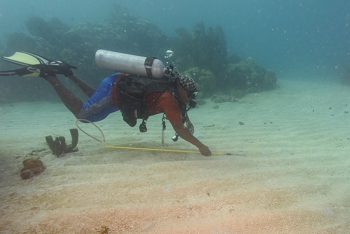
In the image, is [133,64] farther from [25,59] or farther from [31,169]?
[25,59]

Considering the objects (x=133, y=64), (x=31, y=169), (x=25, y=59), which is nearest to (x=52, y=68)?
(x=25, y=59)

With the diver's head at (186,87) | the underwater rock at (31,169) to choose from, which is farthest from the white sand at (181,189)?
the diver's head at (186,87)

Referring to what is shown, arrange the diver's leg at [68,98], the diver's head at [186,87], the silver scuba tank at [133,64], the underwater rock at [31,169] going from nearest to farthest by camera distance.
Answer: the underwater rock at [31,169] < the silver scuba tank at [133,64] < the diver's head at [186,87] < the diver's leg at [68,98]

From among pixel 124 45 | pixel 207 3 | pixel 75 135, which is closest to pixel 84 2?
pixel 207 3

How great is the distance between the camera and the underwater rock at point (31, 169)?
9.11 ft

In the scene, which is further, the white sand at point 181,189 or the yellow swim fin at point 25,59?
the yellow swim fin at point 25,59

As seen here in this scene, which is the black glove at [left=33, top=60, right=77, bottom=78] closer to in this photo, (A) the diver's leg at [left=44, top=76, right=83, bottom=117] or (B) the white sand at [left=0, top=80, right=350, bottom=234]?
(A) the diver's leg at [left=44, top=76, right=83, bottom=117]

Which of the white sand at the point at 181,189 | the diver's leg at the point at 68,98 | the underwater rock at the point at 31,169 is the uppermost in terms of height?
the diver's leg at the point at 68,98

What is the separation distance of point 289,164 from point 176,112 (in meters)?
2.25

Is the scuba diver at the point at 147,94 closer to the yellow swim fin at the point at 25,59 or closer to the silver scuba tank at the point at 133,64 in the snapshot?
the silver scuba tank at the point at 133,64

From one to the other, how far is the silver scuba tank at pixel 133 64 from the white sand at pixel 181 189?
1.57m

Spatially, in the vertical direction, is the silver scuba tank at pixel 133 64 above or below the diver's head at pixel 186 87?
above

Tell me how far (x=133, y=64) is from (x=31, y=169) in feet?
7.52

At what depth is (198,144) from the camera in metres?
3.53
